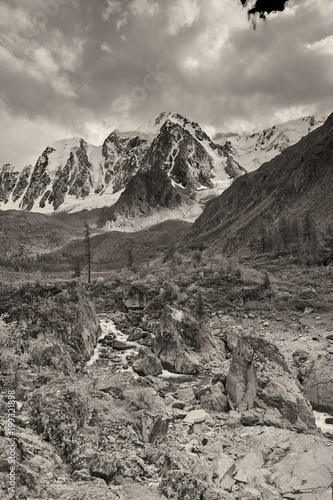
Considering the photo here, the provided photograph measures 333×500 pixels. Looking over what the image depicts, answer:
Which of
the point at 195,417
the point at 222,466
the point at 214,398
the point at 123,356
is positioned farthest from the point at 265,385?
the point at 123,356

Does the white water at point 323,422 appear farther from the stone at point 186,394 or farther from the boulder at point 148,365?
the boulder at point 148,365

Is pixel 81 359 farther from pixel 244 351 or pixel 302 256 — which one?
pixel 302 256

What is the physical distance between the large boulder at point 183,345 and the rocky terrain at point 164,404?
0.31 feet

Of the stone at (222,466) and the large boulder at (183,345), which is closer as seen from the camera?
the stone at (222,466)

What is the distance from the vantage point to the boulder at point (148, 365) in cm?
2186

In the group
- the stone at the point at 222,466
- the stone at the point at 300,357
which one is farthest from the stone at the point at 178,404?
the stone at the point at 300,357

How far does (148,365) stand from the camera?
22.0 meters

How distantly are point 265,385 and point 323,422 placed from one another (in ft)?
9.48

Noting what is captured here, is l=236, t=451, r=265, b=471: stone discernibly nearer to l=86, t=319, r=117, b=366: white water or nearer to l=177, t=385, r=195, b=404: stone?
l=177, t=385, r=195, b=404: stone

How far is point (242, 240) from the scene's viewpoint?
94875 mm

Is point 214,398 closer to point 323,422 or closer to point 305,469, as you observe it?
point 323,422

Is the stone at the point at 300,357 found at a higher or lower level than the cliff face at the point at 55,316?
lower

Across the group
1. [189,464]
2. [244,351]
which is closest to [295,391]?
[244,351]

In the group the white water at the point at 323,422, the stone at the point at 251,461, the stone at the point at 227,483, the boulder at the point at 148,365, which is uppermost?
the boulder at the point at 148,365
